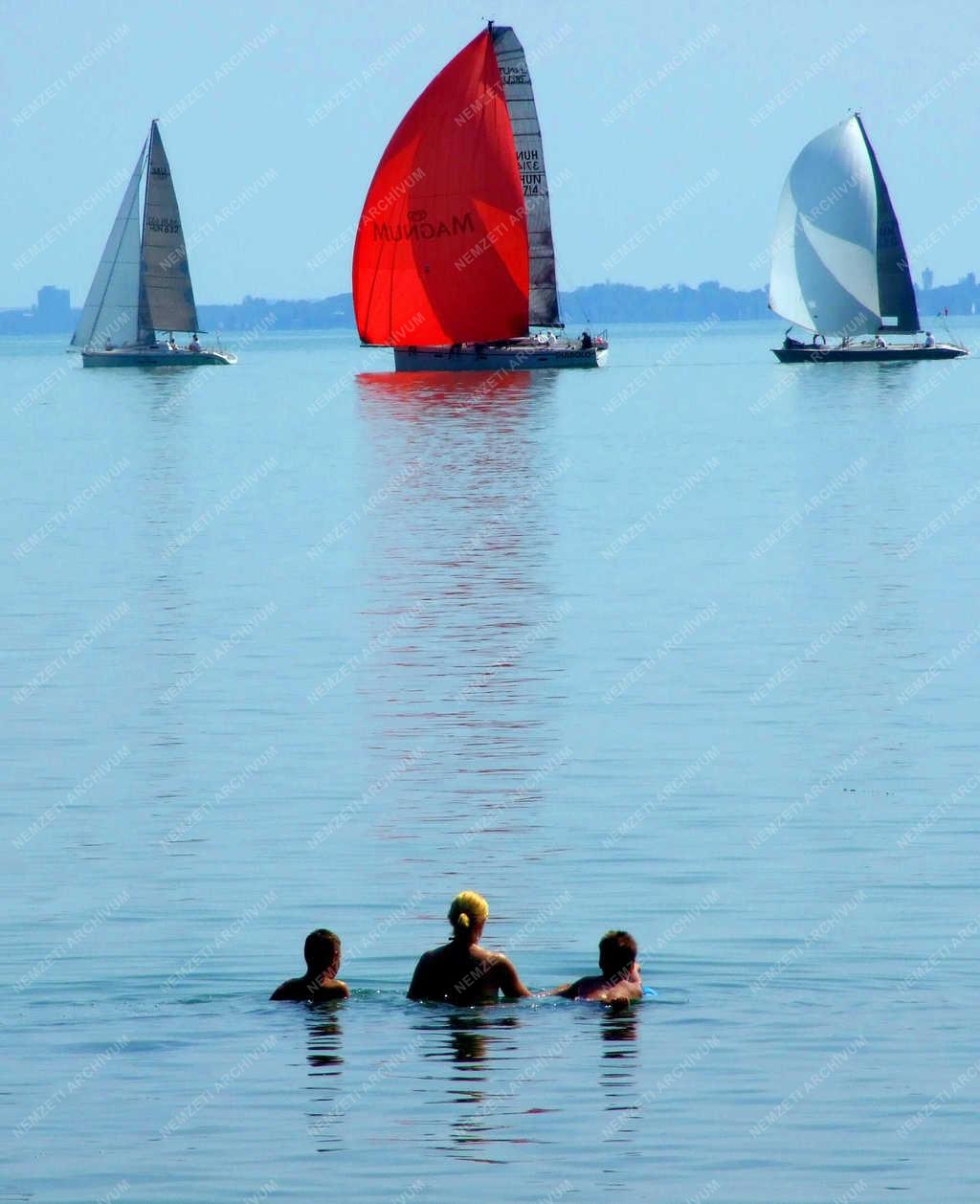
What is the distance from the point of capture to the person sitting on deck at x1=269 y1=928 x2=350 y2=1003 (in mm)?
14648

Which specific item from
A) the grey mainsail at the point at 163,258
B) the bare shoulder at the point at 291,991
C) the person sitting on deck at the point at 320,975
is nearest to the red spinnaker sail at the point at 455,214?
the grey mainsail at the point at 163,258

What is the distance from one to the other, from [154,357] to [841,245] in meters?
39.5

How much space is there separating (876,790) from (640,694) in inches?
219

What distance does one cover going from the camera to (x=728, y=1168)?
40.1ft

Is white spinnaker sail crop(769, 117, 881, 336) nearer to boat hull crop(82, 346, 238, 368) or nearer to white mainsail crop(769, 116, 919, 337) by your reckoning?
white mainsail crop(769, 116, 919, 337)

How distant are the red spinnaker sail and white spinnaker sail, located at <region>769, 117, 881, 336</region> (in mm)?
20472

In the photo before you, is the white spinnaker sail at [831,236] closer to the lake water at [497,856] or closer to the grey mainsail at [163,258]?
the grey mainsail at [163,258]

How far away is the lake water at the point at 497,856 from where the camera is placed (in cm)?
1280

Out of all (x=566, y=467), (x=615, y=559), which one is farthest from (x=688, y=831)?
(x=566, y=467)

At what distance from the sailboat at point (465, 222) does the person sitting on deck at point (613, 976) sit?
85.3 m

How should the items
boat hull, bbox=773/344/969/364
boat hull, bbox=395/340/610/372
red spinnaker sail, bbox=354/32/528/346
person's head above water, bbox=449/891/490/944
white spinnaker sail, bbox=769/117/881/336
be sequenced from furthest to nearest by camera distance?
1. boat hull, bbox=773/344/969/364
2. white spinnaker sail, bbox=769/117/881/336
3. boat hull, bbox=395/340/610/372
4. red spinnaker sail, bbox=354/32/528/346
5. person's head above water, bbox=449/891/490/944

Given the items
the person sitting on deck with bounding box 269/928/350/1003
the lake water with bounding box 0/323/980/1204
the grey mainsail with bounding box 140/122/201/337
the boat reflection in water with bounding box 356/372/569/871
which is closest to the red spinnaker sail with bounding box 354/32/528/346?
the grey mainsail with bounding box 140/122/201/337

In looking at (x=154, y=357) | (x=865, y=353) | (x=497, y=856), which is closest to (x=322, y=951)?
(x=497, y=856)

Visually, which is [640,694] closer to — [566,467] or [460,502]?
[460,502]
